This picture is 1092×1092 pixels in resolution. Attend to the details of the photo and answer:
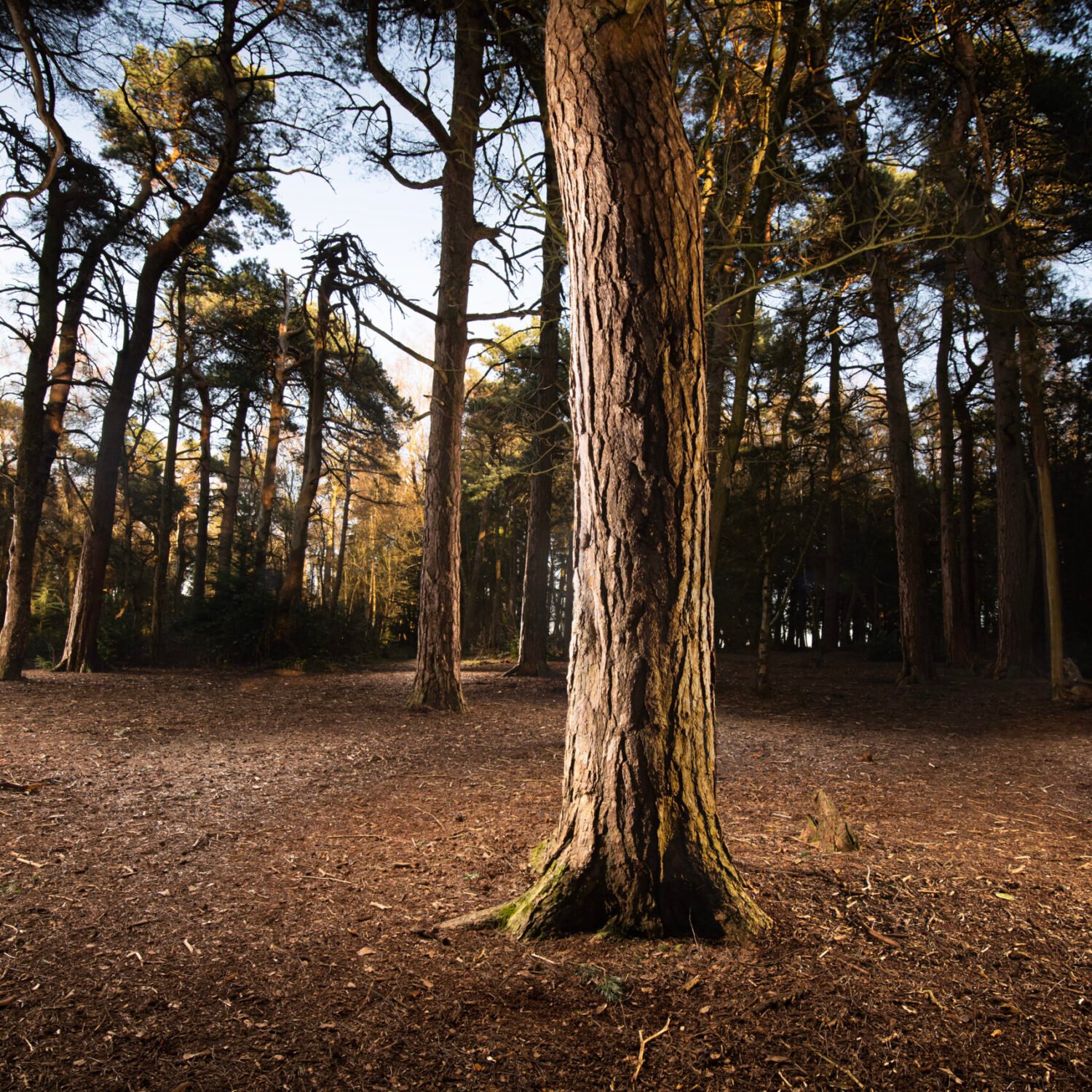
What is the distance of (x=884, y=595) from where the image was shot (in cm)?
2481

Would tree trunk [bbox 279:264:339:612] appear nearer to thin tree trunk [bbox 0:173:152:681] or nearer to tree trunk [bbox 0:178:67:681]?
thin tree trunk [bbox 0:173:152:681]

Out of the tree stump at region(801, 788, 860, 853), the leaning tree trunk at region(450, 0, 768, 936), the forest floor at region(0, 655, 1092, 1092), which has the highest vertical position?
the leaning tree trunk at region(450, 0, 768, 936)

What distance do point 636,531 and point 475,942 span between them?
1621mm

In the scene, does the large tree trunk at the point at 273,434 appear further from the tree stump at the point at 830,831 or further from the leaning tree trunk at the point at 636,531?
the leaning tree trunk at the point at 636,531

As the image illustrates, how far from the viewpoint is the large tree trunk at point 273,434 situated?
569 inches

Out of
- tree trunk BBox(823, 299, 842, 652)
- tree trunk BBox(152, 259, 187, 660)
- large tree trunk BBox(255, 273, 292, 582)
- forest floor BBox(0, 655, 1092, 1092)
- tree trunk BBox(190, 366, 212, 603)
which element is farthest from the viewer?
tree trunk BBox(190, 366, 212, 603)

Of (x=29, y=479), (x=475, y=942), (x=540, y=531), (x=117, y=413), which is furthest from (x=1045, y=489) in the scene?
(x=29, y=479)

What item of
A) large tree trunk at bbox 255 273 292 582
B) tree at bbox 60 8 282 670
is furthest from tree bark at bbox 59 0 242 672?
large tree trunk at bbox 255 273 292 582

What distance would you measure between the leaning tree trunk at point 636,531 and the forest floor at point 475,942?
8.6 inches

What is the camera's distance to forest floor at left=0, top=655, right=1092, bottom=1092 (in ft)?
6.42

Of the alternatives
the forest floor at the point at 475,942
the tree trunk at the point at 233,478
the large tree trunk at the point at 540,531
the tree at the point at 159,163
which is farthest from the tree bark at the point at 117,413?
the forest floor at the point at 475,942

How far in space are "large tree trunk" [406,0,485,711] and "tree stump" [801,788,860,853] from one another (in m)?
5.10

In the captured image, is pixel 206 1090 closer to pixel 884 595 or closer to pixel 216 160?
pixel 216 160

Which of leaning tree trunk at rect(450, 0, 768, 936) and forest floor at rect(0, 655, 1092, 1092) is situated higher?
leaning tree trunk at rect(450, 0, 768, 936)
